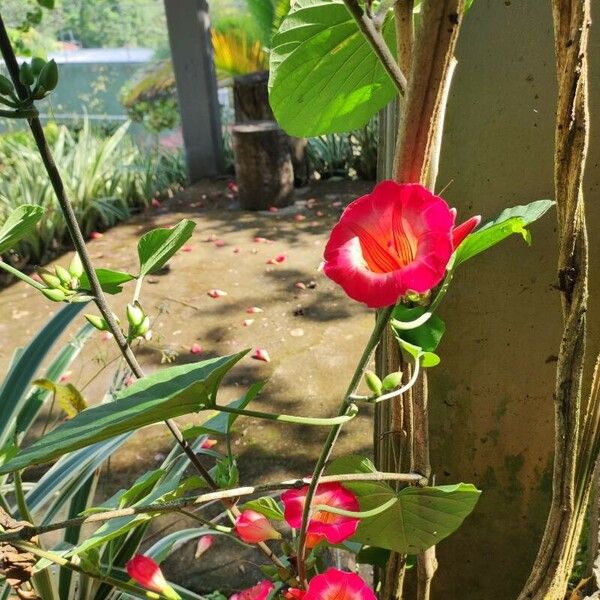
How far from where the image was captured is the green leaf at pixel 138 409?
0.35 meters

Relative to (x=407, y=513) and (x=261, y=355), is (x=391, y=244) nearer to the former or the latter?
(x=407, y=513)

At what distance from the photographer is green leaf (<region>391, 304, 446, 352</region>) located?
1.57 feet

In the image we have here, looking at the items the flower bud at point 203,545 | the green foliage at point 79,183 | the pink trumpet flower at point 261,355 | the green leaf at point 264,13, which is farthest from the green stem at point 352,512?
the green leaf at point 264,13

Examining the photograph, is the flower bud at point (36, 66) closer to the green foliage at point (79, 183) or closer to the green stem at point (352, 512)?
the green stem at point (352, 512)

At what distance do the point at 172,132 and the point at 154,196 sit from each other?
90.0 inches

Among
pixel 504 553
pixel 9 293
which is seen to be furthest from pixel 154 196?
pixel 504 553

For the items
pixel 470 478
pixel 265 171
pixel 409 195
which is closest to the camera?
pixel 409 195

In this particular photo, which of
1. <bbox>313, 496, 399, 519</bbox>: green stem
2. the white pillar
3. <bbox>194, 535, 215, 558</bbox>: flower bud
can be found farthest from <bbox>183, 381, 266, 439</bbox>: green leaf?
the white pillar

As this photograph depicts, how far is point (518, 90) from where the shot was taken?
2.39ft

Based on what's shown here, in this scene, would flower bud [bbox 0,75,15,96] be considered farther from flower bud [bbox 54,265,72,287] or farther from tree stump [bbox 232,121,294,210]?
tree stump [bbox 232,121,294,210]

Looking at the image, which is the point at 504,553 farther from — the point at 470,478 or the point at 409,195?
the point at 409,195

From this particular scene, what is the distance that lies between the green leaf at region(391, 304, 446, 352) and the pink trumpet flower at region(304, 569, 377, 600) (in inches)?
Answer: 8.4

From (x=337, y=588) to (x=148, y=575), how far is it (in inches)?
7.6

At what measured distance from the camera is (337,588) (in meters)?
0.54
